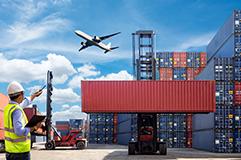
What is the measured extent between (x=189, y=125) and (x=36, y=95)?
36.5m

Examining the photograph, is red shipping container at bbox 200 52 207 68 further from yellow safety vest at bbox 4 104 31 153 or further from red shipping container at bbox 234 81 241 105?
yellow safety vest at bbox 4 104 31 153

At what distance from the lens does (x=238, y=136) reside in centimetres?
2870

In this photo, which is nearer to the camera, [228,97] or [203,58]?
[228,97]

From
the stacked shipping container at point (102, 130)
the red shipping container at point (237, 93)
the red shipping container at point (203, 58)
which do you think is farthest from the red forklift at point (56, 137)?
the stacked shipping container at point (102, 130)

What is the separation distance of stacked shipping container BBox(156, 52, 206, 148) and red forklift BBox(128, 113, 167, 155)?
49.5 ft

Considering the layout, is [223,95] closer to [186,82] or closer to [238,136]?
[238,136]

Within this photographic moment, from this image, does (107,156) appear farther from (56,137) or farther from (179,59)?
(179,59)

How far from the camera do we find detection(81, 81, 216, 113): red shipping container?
24375 millimetres

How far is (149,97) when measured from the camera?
966 inches

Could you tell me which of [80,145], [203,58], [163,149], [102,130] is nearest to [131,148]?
[163,149]

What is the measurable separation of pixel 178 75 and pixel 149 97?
59.0ft

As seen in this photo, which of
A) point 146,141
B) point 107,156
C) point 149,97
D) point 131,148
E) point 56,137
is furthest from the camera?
point 56,137

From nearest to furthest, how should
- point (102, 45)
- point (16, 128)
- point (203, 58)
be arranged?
point (16, 128)
point (102, 45)
point (203, 58)

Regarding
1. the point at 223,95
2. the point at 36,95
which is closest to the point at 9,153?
the point at 36,95
